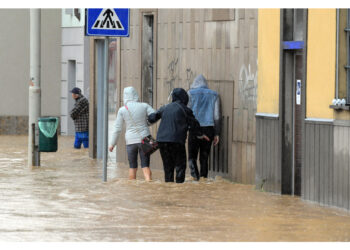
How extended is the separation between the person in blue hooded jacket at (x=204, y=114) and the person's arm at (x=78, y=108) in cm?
820

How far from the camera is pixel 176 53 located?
1895 cm

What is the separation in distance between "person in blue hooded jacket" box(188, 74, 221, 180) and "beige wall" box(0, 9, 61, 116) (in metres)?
15.2

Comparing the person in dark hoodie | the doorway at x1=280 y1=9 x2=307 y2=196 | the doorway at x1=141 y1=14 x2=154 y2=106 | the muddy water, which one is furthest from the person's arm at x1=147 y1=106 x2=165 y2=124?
the doorway at x1=141 y1=14 x2=154 y2=106

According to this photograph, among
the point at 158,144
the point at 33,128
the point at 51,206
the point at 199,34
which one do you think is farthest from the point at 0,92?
the point at 51,206

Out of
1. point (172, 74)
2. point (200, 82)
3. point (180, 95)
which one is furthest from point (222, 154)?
point (172, 74)

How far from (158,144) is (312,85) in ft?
9.66

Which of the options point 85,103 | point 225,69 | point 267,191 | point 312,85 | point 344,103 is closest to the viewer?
point 344,103

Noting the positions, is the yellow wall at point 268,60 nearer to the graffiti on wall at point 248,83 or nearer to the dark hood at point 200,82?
the graffiti on wall at point 248,83

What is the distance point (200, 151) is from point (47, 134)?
12.5 ft

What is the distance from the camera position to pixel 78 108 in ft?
82.0

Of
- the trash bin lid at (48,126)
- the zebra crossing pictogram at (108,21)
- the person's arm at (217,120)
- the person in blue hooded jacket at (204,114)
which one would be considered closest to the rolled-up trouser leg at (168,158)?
the person in blue hooded jacket at (204,114)

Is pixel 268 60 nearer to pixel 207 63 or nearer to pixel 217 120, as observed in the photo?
pixel 217 120
